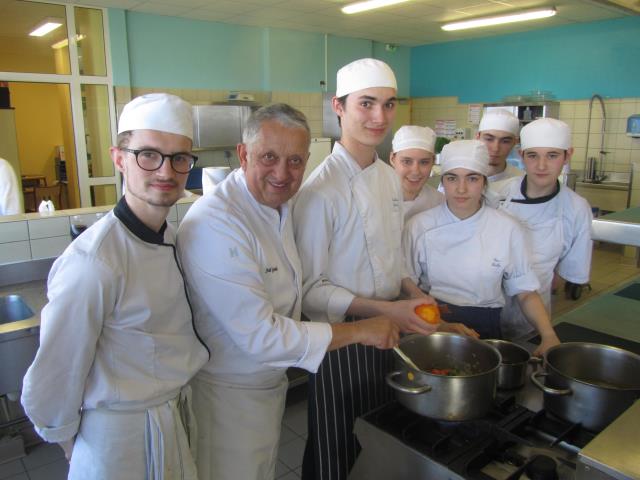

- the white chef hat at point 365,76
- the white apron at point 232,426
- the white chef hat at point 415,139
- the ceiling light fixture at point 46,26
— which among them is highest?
the ceiling light fixture at point 46,26

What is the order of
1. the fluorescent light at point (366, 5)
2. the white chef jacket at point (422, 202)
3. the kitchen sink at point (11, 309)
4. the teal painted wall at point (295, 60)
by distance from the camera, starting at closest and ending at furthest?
1. the white chef jacket at point (422, 202)
2. the kitchen sink at point (11, 309)
3. the fluorescent light at point (366, 5)
4. the teal painted wall at point (295, 60)

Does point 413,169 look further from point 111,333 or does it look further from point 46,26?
point 46,26

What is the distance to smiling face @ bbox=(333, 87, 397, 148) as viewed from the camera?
1552mm

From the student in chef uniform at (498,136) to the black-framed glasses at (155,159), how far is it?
166cm

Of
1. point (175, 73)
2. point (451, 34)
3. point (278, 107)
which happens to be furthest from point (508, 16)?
point (278, 107)

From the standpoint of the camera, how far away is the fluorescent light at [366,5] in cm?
539

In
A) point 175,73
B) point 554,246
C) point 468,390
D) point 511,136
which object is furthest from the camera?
point 175,73

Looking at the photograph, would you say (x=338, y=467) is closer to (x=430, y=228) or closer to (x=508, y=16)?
(x=430, y=228)

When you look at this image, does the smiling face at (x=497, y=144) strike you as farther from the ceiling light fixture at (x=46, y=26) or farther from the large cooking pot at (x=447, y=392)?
the ceiling light fixture at (x=46, y=26)

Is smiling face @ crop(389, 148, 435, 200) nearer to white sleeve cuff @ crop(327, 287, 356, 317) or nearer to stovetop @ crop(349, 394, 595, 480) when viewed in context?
white sleeve cuff @ crop(327, 287, 356, 317)

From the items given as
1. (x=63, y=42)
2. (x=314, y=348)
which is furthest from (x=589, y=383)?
(x=63, y=42)

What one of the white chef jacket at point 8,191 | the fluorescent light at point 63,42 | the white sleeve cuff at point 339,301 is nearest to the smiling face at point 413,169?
the white sleeve cuff at point 339,301

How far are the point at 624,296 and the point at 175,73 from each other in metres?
5.56

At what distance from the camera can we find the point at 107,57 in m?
5.65
